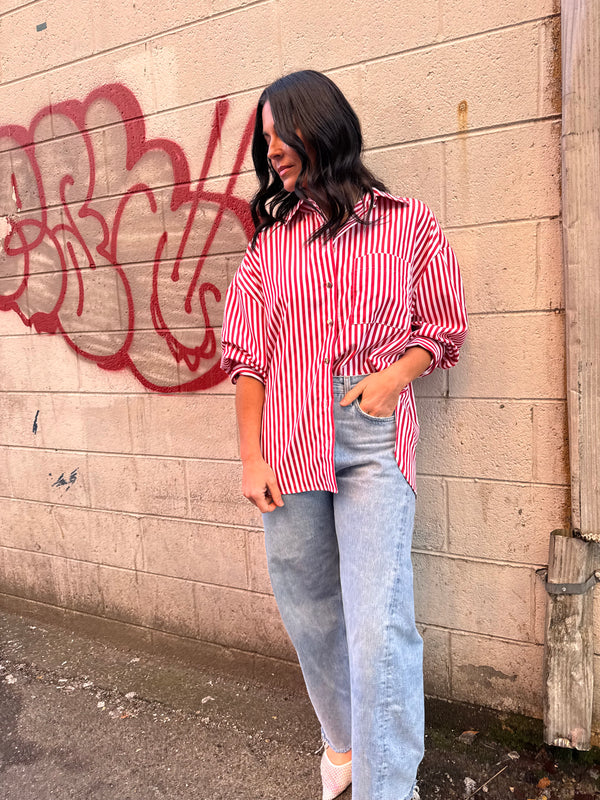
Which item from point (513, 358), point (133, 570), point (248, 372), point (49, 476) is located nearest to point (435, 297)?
point (513, 358)

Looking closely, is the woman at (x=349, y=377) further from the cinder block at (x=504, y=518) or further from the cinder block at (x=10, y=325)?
the cinder block at (x=10, y=325)

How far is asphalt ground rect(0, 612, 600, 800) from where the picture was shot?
6.06ft

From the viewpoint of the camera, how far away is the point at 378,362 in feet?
5.12

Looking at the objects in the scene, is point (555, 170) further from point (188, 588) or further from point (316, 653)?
point (188, 588)

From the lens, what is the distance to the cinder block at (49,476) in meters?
2.79

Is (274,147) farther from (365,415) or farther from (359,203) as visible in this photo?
(365,415)

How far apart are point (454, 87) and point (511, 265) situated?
534mm

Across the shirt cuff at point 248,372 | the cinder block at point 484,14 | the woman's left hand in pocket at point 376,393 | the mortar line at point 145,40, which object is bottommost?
the woman's left hand in pocket at point 376,393

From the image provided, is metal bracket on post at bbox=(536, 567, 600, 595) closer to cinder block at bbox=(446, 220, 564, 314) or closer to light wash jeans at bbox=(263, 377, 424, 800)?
light wash jeans at bbox=(263, 377, 424, 800)

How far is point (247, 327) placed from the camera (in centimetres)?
167

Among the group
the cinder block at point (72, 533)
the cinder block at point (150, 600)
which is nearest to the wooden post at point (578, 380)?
the cinder block at point (150, 600)

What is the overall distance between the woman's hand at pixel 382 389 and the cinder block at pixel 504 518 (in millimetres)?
586

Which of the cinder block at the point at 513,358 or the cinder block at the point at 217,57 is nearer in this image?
the cinder block at the point at 513,358

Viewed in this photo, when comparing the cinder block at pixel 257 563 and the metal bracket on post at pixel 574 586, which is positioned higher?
the metal bracket on post at pixel 574 586
